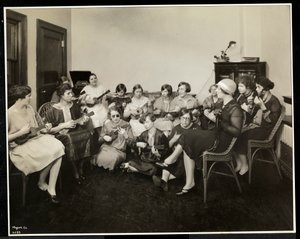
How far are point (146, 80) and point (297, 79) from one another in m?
1.14

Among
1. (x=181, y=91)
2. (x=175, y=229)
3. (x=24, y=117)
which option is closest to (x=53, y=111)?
(x=24, y=117)

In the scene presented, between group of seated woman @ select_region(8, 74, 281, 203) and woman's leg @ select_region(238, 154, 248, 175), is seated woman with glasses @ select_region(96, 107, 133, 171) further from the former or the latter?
woman's leg @ select_region(238, 154, 248, 175)

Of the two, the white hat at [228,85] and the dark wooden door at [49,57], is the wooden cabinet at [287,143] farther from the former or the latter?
the dark wooden door at [49,57]

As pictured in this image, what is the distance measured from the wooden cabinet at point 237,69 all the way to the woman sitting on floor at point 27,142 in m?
1.33

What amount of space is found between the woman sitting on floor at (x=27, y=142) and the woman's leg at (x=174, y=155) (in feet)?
2.80

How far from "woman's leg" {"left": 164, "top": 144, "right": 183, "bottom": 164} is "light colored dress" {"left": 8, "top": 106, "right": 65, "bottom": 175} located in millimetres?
846

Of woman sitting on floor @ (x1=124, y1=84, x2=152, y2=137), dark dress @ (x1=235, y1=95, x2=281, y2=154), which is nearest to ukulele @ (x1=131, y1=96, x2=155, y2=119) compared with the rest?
woman sitting on floor @ (x1=124, y1=84, x2=152, y2=137)

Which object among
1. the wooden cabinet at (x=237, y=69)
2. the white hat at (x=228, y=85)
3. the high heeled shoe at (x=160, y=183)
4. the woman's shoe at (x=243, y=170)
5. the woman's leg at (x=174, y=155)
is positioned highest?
the wooden cabinet at (x=237, y=69)

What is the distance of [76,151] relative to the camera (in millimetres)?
3299

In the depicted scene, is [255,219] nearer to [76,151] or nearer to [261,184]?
[261,184]

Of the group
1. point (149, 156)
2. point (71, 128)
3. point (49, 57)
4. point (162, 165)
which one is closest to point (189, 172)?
point (162, 165)

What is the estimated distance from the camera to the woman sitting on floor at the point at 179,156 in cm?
328

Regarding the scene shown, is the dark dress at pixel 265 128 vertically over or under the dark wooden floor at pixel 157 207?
over

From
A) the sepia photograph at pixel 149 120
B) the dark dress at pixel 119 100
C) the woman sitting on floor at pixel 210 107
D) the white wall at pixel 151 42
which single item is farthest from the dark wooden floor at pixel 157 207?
the white wall at pixel 151 42
